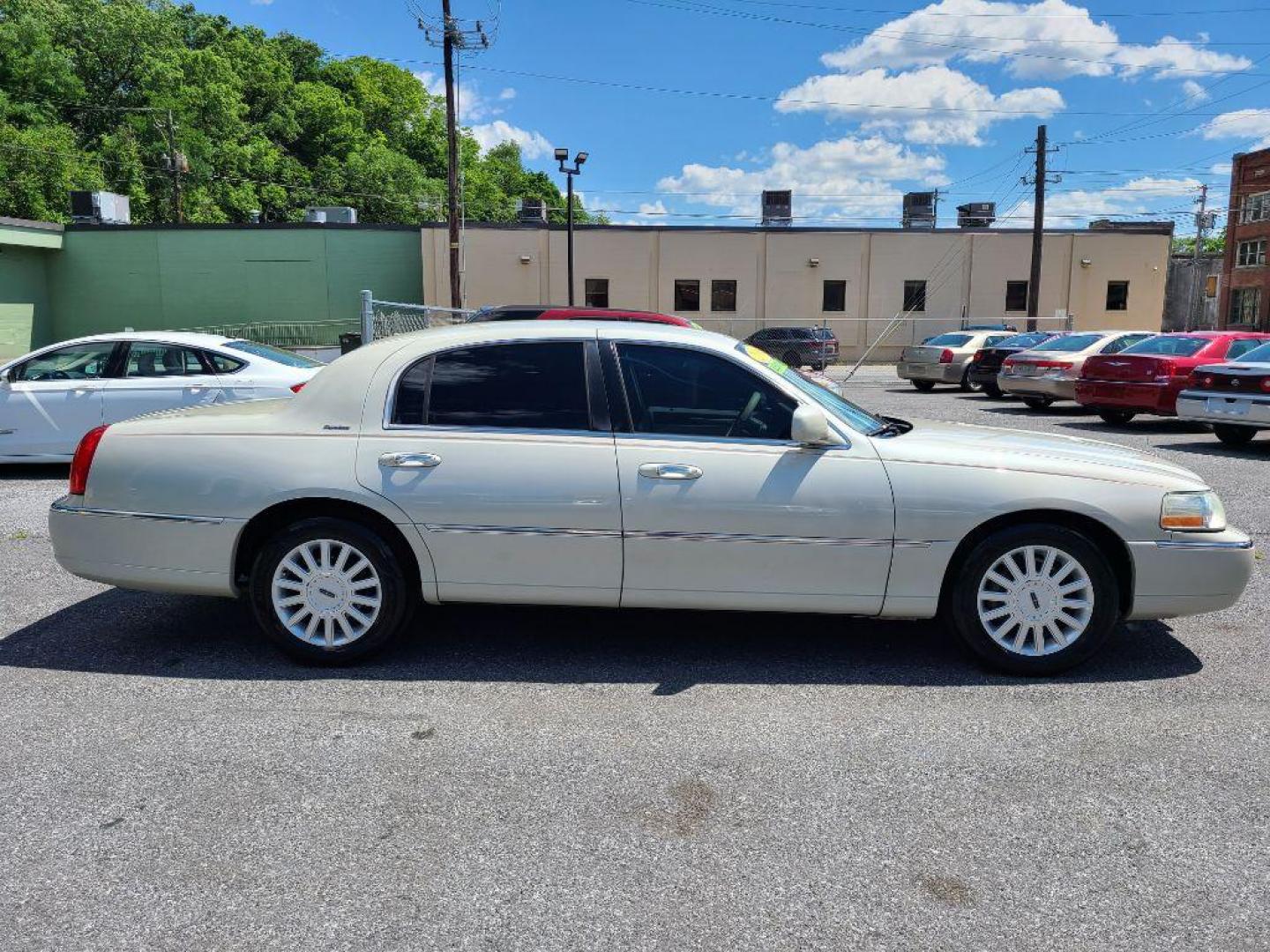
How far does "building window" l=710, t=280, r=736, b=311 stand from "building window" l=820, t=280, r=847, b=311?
3.70 meters

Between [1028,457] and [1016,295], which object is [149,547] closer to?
[1028,457]

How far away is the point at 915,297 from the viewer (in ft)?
138

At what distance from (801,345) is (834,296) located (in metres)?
13.1

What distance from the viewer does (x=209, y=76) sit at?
5956cm

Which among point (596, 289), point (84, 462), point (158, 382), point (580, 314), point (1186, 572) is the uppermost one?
point (596, 289)

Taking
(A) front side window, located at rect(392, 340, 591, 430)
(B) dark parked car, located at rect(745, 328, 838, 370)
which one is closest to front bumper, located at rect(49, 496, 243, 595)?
(A) front side window, located at rect(392, 340, 591, 430)

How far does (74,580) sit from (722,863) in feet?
15.7

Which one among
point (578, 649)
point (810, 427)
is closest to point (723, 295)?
point (578, 649)

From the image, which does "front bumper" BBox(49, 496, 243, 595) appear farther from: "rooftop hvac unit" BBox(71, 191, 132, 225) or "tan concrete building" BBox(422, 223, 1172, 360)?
"rooftop hvac unit" BBox(71, 191, 132, 225)

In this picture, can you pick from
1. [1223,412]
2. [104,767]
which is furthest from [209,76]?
[104,767]

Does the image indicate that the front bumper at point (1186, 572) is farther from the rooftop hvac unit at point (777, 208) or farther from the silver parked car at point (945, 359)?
the rooftop hvac unit at point (777, 208)

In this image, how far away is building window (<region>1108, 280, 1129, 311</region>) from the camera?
42.7 meters

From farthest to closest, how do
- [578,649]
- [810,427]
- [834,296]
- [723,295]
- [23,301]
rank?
[834,296] < [723,295] < [23,301] < [578,649] < [810,427]

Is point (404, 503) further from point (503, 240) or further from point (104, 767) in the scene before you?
point (503, 240)
